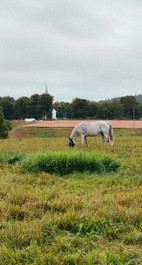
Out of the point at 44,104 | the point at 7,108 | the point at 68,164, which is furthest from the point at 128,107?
the point at 68,164

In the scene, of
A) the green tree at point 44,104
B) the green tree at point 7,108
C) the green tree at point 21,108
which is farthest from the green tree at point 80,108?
the green tree at point 7,108

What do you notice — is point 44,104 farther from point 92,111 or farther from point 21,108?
point 92,111

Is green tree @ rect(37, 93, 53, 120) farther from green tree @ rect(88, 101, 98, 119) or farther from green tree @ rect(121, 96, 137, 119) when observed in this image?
green tree @ rect(121, 96, 137, 119)

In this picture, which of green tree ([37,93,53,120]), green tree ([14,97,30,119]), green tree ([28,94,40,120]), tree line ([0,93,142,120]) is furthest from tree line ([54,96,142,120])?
green tree ([14,97,30,119])

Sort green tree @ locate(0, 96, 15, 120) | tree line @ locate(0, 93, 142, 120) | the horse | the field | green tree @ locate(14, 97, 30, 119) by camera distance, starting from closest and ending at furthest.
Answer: the field, the horse, tree line @ locate(0, 93, 142, 120), green tree @ locate(14, 97, 30, 119), green tree @ locate(0, 96, 15, 120)

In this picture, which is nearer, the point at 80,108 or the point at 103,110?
the point at 103,110

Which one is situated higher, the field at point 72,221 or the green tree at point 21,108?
the green tree at point 21,108

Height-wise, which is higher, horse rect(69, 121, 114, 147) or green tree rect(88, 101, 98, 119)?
green tree rect(88, 101, 98, 119)

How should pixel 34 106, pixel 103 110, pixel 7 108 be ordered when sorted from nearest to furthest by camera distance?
pixel 103 110 < pixel 34 106 < pixel 7 108

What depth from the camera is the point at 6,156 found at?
800 centimetres

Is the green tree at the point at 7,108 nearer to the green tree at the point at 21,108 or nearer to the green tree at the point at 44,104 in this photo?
the green tree at the point at 21,108

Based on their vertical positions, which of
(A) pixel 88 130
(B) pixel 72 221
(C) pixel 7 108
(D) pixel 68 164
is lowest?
(B) pixel 72 221

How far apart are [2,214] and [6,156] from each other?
509 cm

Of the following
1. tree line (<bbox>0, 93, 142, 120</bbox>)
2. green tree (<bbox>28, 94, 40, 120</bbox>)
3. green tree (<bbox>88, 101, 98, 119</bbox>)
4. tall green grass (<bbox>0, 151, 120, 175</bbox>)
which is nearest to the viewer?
tall green grass (<bbox>0, 151, 120, 175</bbox>)
